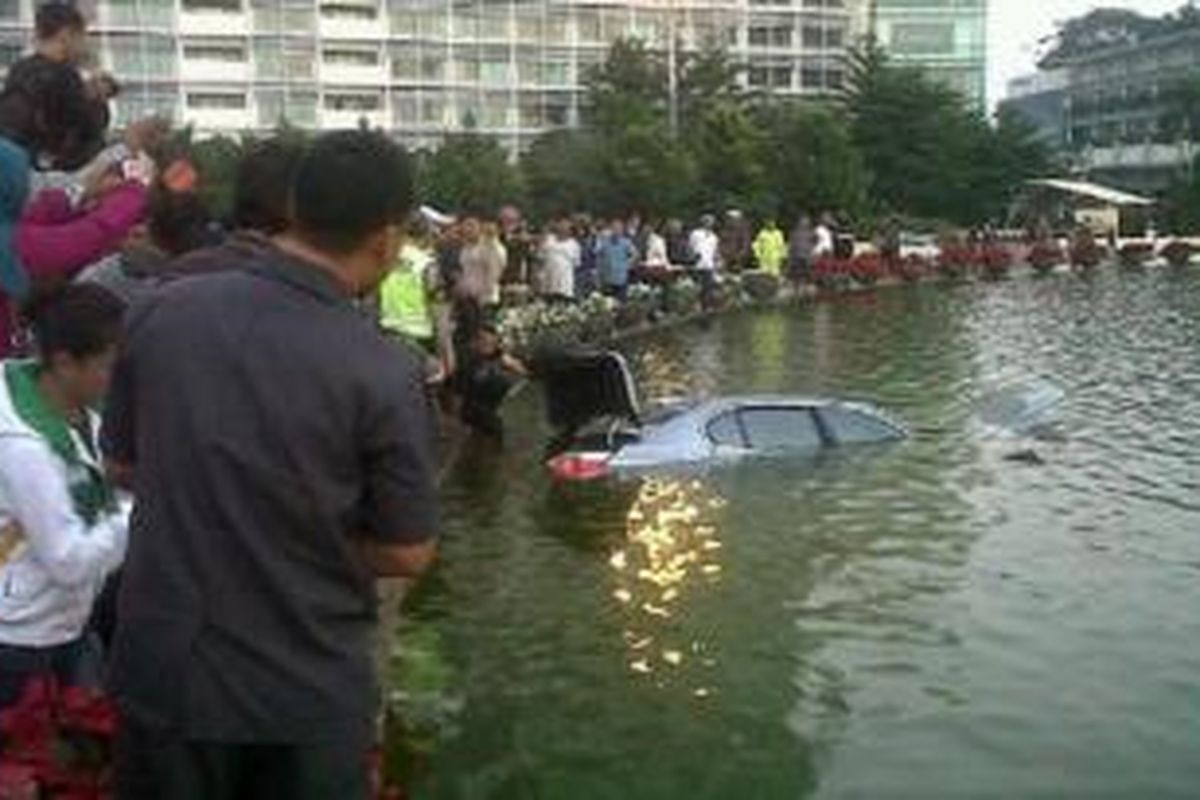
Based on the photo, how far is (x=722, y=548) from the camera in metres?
15.0

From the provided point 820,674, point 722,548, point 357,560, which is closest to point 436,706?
point 820,674

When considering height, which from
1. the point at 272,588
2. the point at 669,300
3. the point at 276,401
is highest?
the point at 276,401

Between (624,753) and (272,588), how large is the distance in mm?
5537

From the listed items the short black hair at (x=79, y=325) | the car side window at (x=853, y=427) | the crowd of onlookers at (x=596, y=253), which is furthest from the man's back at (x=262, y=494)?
the crowd of onlookers at (x=596, y=253)

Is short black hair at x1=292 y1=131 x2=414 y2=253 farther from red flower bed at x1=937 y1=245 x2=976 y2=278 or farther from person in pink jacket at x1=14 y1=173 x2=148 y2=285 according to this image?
red flower bed at x1=937 y1=245 x2=976 y2=278

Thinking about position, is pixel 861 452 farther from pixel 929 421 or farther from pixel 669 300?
pixel 669 300

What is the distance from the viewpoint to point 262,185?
19.2 feet

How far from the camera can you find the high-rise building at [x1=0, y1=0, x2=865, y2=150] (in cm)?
10875

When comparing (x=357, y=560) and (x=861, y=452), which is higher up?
(x=357, y=560)

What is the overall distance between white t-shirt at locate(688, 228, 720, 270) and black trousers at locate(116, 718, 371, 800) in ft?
119

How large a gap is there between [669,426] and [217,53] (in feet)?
311

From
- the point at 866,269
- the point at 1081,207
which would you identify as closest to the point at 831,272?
the point at 866,269

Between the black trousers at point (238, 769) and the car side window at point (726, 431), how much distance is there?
565 inches

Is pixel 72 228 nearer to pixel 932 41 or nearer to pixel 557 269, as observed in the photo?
pixel 557 269
